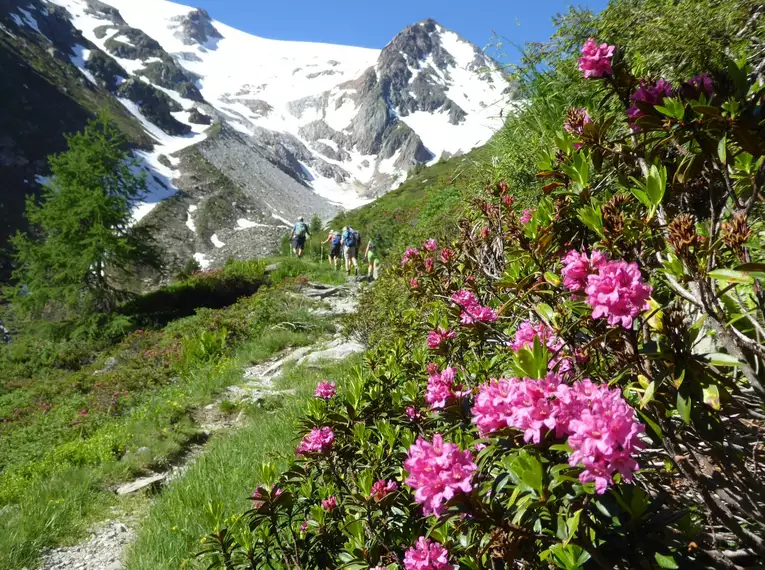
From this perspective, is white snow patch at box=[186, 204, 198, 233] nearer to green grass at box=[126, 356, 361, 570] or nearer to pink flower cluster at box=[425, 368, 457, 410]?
green grass at box=[126, 356, 361, 570]

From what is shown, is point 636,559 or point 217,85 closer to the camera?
point 636,559

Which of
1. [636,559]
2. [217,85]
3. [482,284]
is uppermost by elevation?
[217,85]

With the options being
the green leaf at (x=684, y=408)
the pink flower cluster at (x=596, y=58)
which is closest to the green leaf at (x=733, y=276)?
the green leaf at (x=684, y=408)

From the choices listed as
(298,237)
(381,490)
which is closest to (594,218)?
(381,490)

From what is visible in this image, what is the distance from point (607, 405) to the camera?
0.83 m

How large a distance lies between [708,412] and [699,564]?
30 cm

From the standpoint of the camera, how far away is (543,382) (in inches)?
37.9

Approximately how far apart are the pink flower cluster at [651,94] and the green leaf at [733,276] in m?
0.73

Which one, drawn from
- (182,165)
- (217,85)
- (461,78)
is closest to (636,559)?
(182,165)

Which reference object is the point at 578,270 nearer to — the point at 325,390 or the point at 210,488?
the point at 325,390

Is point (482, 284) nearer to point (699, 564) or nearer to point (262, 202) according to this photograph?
point (699, 564)

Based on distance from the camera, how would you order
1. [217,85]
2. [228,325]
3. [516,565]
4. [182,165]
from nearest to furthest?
[516,565], [228,325], [182,165], [217,85]

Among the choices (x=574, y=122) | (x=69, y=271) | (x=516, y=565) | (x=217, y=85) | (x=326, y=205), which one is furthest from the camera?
(x=217, y=85)

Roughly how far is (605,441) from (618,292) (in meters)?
0.33
